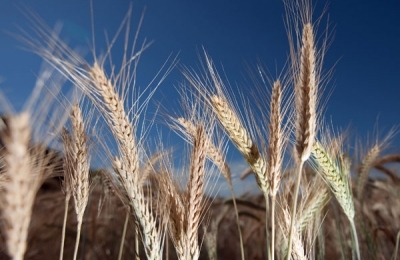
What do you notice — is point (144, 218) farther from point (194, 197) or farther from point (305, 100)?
point (305, 100)

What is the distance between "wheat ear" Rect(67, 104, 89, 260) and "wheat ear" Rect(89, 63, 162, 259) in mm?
223

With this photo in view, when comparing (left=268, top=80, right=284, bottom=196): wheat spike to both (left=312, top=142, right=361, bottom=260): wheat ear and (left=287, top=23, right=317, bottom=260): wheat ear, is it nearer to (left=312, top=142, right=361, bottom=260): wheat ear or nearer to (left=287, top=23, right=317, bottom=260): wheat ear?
(left=287, top=23, right=317, bottom=260): wheat ear

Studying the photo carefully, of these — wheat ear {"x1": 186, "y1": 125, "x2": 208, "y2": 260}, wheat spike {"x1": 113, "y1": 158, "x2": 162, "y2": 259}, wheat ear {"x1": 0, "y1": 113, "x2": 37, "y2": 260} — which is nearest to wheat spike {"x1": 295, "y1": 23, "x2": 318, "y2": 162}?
wheat ear {"x1": 186, "y1": 125, "x2": 208, "y2": 260}

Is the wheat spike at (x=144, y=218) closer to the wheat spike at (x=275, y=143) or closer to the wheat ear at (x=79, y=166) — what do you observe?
the wheat ear at (x=79, y=166)

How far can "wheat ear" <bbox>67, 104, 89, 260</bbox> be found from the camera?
1.78m

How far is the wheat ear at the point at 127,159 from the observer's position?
1544 mm

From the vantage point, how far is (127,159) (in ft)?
5.25

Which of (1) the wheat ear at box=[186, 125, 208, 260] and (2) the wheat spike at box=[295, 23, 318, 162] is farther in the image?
(2) the wheat spike at box=[295, 23, 318, 162]

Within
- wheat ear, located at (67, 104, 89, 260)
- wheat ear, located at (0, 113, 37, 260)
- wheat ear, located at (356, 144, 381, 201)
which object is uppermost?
wheat ear, located at (356, 144, 381, 201)

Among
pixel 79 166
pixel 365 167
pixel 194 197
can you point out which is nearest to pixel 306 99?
pixel 194 197

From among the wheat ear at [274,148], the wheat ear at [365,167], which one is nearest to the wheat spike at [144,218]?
the wheat ear at [274,148]

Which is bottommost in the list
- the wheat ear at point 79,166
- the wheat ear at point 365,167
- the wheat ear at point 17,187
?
the wheat ear at point 17,187

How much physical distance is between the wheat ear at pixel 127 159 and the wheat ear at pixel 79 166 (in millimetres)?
223

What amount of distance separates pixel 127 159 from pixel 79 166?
0.29m
